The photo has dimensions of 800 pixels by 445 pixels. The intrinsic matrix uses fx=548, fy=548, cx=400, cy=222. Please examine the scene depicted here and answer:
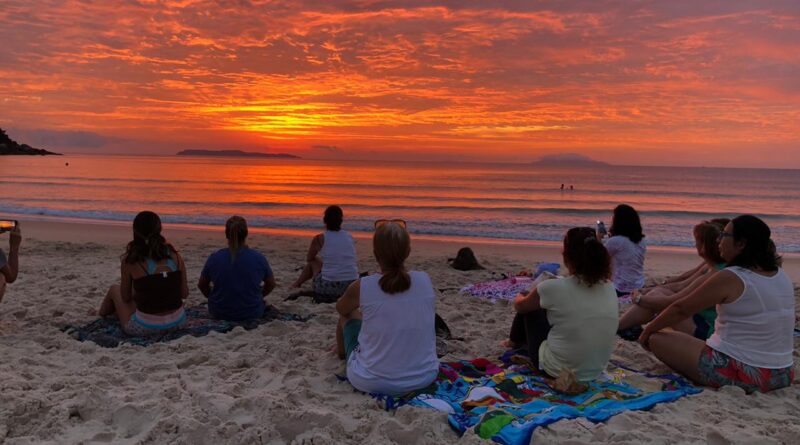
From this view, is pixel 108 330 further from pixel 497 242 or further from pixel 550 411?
pixel 497 242

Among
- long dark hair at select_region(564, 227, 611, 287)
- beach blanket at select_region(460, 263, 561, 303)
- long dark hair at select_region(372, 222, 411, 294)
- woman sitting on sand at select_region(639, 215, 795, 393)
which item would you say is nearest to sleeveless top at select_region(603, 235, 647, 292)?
beach blanket at select_region(460, 263, 561, 303)

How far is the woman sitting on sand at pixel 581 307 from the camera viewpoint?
12.9 feet

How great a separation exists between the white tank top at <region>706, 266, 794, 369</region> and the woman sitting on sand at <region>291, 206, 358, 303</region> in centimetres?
435

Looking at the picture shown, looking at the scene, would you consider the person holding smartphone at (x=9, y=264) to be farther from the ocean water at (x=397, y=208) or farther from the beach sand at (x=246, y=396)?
the ocean water at (x=397, y=208)

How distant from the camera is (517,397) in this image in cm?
396

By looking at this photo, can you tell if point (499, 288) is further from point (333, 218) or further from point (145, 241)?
point (145, 241)

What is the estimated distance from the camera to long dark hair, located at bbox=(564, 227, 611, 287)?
388 centimetres

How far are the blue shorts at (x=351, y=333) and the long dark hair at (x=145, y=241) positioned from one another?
2020 millimetres

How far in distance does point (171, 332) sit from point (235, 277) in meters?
0.83

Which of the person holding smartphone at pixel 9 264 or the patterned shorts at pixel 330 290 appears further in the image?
the patterned shorts at pixel 330 290

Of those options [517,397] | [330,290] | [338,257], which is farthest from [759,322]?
[330,290]

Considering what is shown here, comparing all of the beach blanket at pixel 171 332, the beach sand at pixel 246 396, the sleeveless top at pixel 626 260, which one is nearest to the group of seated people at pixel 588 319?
the beach sand at pixel 246 396

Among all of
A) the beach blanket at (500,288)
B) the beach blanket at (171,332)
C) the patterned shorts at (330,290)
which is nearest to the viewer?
the beach blanket at (171,332)

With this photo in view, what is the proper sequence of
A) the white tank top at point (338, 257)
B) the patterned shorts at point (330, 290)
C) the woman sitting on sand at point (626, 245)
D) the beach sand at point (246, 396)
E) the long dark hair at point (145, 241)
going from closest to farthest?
the beach sand at point (246, 396) < the long dark hair at point (145, 241) < the woman sitting on sand at point (626, 245) < the white tank top at point (338, 257) < the patterned shorts at point (330, 290)
